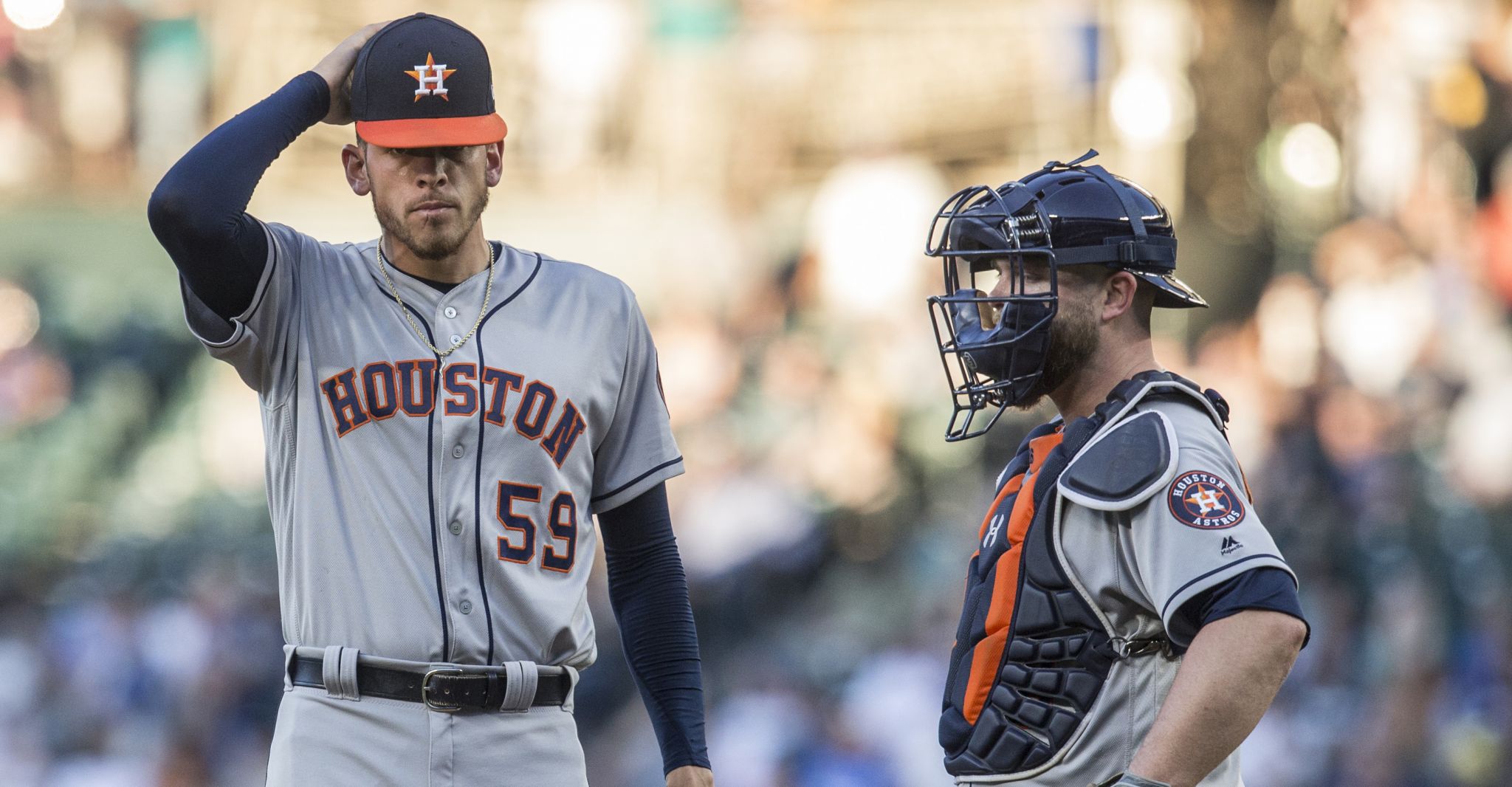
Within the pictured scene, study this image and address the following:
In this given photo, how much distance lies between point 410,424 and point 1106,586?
3.67 ft

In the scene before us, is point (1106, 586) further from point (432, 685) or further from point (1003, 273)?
point (432, 685)

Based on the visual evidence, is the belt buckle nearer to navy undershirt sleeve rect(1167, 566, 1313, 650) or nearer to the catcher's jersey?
the catcher's jersey

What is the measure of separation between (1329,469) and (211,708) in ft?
19.3

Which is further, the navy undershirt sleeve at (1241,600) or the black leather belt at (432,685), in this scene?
the black leather belt at (432,685)

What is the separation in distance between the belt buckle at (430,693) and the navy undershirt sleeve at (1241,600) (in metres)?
1.09

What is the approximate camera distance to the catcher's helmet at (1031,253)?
2635 millimetres

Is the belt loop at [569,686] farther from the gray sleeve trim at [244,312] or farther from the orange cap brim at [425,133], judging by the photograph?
the orange cap brim at [425,133]

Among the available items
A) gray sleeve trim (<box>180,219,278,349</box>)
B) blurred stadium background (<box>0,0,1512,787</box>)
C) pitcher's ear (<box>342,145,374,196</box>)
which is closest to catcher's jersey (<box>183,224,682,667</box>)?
gray sleeve trim (<box>180,219,278,349</box>)

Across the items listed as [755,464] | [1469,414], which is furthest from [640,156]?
[1469,414]

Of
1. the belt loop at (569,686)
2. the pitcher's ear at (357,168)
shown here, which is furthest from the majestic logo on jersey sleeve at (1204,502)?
the pitcher's ear at (357,168)

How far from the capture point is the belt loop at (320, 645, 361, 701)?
2545mm

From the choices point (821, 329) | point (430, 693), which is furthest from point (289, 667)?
point (821, 329)

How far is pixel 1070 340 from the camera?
104 inches

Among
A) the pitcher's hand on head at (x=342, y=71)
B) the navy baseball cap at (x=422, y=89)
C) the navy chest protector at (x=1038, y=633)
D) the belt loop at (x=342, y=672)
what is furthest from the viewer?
the pitcher's hand on head at (x=342, y=71)
